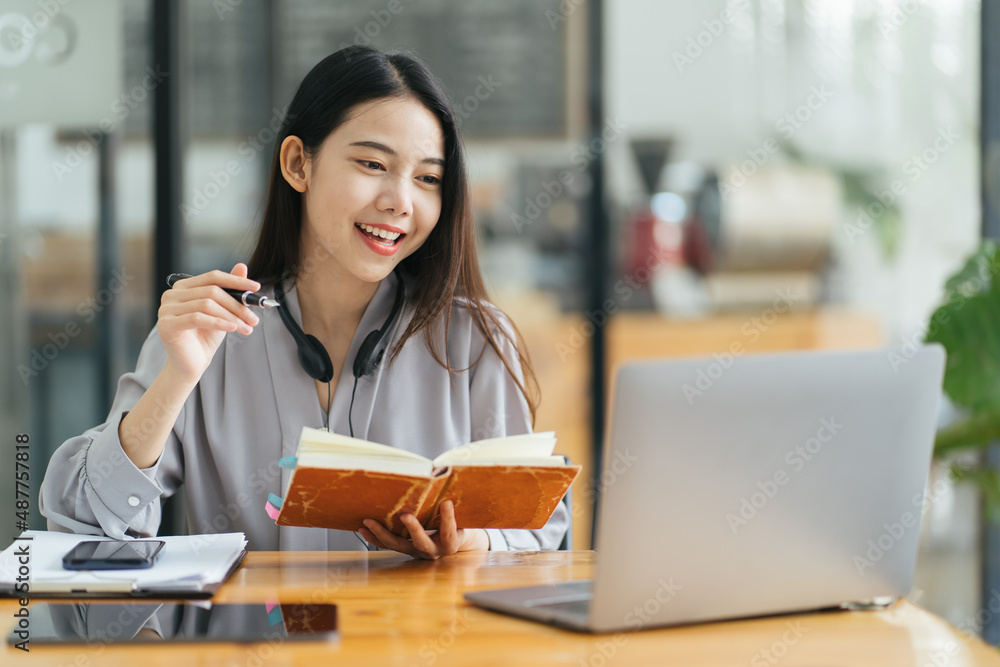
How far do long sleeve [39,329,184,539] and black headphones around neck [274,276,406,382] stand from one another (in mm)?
285

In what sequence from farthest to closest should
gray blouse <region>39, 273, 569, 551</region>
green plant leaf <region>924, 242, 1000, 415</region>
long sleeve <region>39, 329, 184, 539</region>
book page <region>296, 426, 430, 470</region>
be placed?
green plant leaf <region>924, 242, 1000, 415</region> < gray blouse <region>39, 273, 569, 551</region> < long sleeve <region>39, 329, 184, 539</region> < book page <region>296, 426, 430, 470</region>

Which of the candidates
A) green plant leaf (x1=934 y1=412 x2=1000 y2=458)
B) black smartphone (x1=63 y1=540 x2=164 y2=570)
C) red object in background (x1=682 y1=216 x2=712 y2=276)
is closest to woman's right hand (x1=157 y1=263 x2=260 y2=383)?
black smartphone (x1=63 y1=540 x2=164 y2=570)

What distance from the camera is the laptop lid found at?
2.98ft

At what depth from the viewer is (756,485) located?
94cm

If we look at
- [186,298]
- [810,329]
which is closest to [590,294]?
[810,329]

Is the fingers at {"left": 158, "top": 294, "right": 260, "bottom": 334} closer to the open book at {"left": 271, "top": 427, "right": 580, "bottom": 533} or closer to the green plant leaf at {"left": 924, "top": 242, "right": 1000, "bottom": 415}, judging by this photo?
the open book at {"left": 271, "top": 427, "right": 580, "bottom": 533}

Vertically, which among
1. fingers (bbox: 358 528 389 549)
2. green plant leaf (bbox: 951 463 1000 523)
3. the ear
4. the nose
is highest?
the ear

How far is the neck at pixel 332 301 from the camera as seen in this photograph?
1709 mm

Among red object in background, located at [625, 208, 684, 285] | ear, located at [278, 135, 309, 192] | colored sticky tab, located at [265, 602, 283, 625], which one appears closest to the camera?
colored sticky tab, located at [265, 602, 283, 625]

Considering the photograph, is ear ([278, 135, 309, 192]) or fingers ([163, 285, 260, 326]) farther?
ear ([278, 135, 309, 192])

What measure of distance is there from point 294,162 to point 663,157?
203 centimetres

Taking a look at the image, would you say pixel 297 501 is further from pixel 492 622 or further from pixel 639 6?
pixel 639 6

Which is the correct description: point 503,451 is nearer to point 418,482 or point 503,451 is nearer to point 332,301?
point 418,482

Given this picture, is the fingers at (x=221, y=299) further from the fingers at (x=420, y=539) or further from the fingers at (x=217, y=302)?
the fingers at (x=420, y=539)
